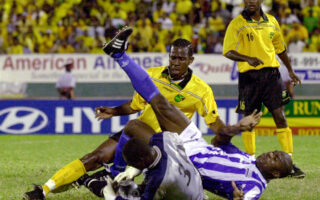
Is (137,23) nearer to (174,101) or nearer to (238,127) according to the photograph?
(174,101)

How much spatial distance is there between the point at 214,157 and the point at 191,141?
269 mm

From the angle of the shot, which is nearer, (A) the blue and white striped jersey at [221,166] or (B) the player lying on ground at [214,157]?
(B) the player lying on ground at [214,157]

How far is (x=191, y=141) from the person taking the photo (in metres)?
6.58

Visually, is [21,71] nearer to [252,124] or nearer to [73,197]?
[73,197]

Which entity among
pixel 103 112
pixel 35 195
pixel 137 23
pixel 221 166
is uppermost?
pixel 103 112

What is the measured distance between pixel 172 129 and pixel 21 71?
52.4ft

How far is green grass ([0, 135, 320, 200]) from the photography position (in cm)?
764

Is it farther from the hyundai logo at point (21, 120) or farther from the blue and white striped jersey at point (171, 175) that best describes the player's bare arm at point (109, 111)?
the hyundai logo at point (21, 120)

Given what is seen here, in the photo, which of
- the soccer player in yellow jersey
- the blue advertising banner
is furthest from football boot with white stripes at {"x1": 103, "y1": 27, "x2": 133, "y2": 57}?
the blue advertising banner

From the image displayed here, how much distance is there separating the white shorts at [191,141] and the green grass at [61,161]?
1119 mm

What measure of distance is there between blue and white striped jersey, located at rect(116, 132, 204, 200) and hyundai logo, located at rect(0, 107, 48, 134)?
30.8 feet

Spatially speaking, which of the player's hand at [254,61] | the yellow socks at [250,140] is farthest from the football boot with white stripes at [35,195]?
the yellow socks at [250,140]

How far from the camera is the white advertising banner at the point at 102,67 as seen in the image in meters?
21.6

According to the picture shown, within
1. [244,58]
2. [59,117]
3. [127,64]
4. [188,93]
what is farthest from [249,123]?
[59,117]
